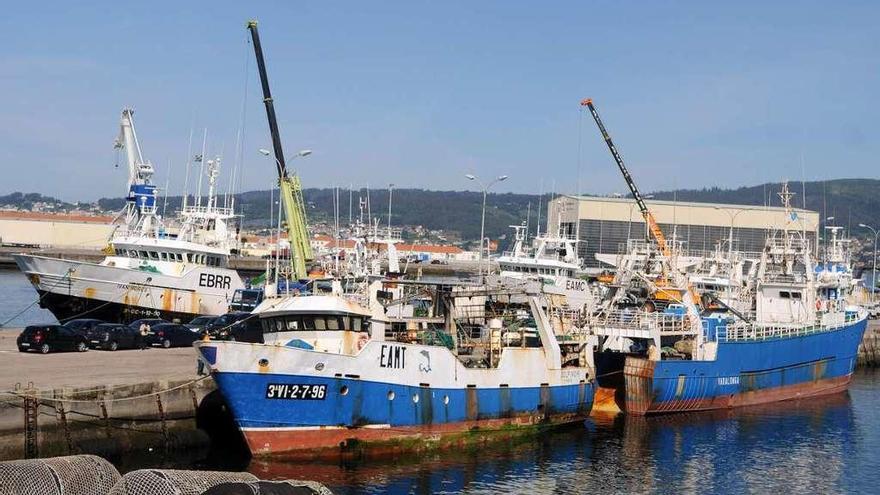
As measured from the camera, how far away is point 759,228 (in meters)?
165

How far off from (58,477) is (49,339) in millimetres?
24639

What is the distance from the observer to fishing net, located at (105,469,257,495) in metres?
20.6

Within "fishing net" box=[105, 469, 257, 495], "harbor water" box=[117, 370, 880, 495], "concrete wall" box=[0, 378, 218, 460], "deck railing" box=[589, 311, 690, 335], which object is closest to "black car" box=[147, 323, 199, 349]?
"concrete wall" box=[0, 378, 218, 460]

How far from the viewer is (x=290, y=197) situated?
61.1m

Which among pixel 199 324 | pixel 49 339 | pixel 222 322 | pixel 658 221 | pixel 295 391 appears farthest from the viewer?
pixel 658 221

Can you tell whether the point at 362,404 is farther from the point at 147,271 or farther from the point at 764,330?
the point at 147,271

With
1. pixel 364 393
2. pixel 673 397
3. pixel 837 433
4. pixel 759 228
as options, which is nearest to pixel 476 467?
pixel 364 393

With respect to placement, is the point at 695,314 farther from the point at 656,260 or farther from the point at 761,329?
the point at 761,329

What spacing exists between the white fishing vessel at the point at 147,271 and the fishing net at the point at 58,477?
4458cm

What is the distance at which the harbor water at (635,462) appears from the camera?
109 ft

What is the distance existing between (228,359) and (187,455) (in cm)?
411

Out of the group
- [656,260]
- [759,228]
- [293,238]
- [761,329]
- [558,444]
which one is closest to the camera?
[558,444]

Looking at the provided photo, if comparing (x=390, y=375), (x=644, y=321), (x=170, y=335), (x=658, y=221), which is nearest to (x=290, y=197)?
(x=170, y=335)

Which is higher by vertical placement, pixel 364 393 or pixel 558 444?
pixel 364 393
